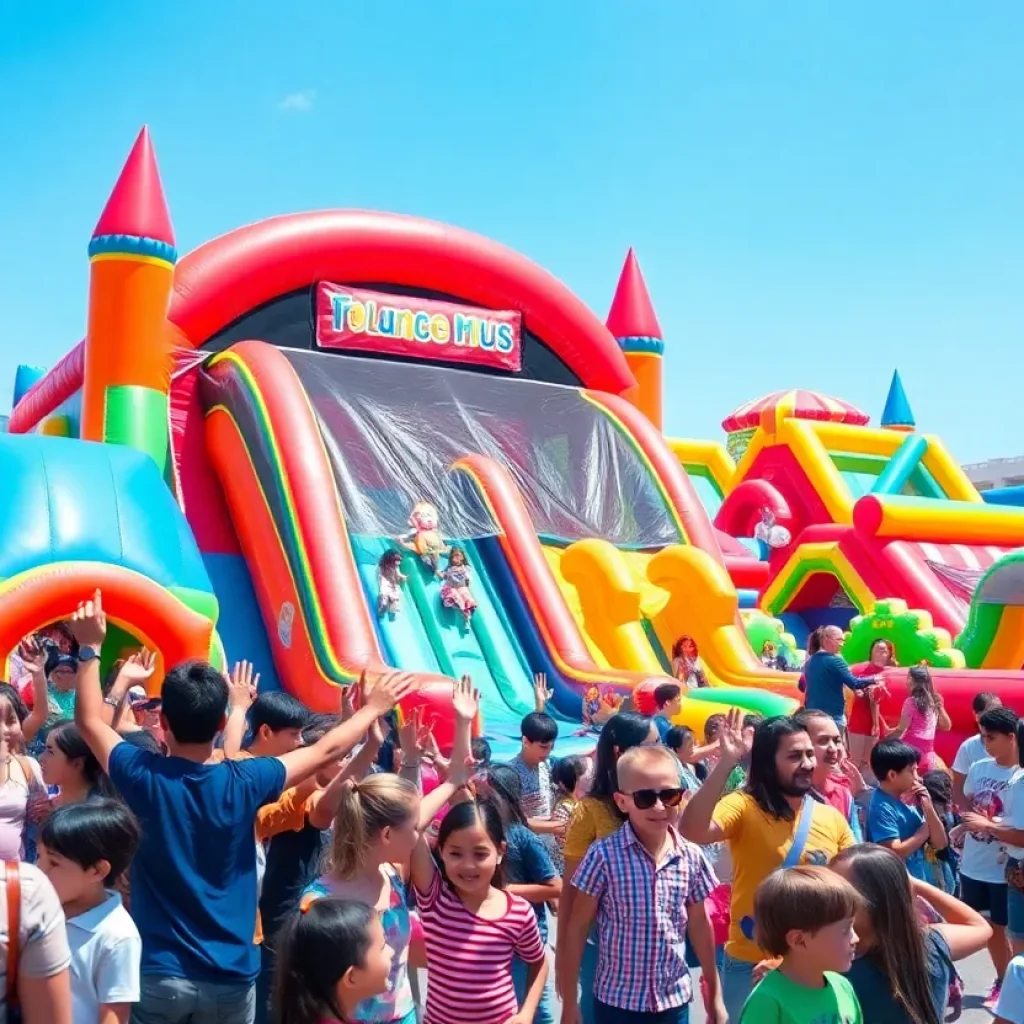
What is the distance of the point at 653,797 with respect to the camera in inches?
104

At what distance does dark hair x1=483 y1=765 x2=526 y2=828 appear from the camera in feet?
10.4

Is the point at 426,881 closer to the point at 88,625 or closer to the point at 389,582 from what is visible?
the point at 88,625

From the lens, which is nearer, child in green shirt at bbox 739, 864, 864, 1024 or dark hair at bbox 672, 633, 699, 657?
child in green shirt at bbox 739, 864, 864, 1024

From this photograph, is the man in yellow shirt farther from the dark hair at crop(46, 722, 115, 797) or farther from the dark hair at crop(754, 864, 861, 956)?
the dark hair at crop(46, 722, 115, 797)

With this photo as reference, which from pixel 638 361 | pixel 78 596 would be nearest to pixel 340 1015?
pixel 78 596

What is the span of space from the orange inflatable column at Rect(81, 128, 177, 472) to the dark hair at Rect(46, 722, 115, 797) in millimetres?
7116

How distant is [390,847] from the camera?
95.8 inches

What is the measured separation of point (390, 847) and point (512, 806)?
34.0 inches

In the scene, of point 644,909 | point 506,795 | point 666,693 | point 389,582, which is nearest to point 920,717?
point 666,693

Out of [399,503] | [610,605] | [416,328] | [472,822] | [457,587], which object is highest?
[416,328]

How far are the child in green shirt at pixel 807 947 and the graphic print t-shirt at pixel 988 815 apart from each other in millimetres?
2421

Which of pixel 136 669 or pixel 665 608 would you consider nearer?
pixel 136 669

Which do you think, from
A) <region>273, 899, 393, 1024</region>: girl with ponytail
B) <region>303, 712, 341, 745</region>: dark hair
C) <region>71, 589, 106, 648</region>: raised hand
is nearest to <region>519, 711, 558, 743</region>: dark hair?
<region>303, 712, 341, 745</region>: dark hair

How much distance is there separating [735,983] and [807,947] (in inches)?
36.5
